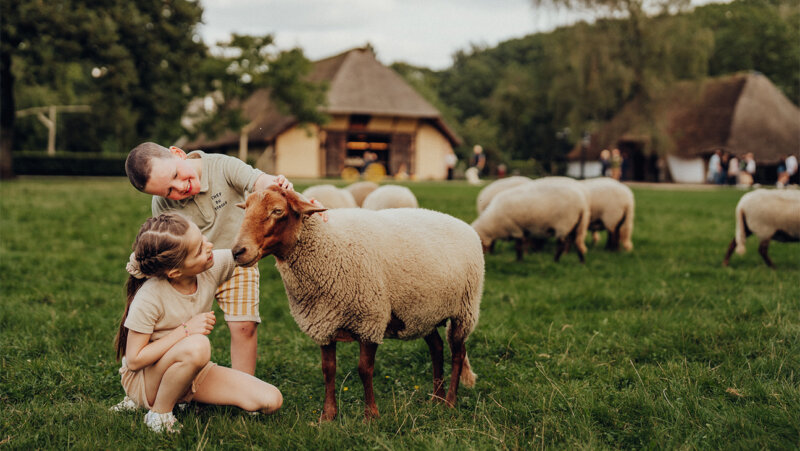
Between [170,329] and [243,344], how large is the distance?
619 mm

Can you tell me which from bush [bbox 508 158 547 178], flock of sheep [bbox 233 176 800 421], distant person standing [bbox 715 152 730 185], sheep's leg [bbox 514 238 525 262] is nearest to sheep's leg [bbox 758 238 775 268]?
sheep's leg [bbox 514 238 525 262]

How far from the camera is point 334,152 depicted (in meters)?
36.8

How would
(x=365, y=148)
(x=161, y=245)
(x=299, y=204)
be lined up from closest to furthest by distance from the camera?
(x=161, y=245)
(x=299, y=204)
(x=365, y=148)

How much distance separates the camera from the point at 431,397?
3.86m

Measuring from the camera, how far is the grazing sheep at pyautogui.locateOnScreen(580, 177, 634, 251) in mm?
10195

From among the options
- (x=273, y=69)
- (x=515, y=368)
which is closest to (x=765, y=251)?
(x=515, y=368)

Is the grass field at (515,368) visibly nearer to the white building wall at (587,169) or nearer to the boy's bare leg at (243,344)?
the boy's bare leg at (243,344)

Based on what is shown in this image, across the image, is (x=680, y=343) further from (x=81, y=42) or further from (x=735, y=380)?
(x=81, y=42)

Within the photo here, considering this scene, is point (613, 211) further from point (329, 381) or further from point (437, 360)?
point (329, 381)

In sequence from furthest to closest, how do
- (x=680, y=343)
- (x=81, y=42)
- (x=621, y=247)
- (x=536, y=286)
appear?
(x=81, y=42)
(x=621, y=247)
(x=536, y=286)
(x=680, y=343)

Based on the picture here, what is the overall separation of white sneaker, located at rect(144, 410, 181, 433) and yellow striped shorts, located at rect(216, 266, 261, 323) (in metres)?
0.71

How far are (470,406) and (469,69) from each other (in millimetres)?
71078

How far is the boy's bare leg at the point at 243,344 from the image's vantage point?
12.3 feet

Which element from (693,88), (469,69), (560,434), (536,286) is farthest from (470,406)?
(469,69)
